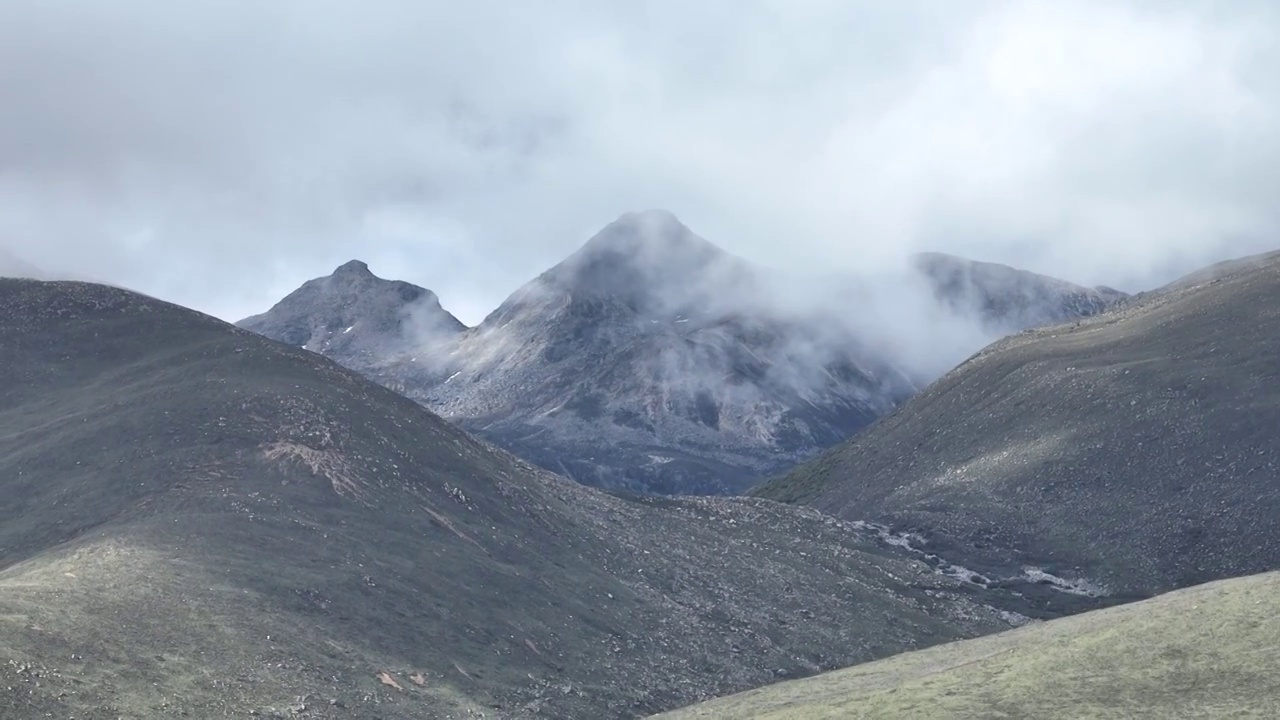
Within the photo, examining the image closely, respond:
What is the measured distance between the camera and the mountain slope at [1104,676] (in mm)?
66875

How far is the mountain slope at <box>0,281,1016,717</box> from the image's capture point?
2800 inches

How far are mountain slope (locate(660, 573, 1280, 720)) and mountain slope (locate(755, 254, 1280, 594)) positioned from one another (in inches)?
2211

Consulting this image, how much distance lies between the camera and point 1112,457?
513 ft

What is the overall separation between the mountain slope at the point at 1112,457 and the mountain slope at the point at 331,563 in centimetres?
1659

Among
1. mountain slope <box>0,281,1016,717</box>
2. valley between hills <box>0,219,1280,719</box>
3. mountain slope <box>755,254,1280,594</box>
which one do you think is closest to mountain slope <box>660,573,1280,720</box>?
valley between hills <box>0,219,1280,719</box>

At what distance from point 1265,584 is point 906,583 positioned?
5225 cm

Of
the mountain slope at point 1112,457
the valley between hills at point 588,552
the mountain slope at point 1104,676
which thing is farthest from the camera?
the mountain slope at point 1112,457

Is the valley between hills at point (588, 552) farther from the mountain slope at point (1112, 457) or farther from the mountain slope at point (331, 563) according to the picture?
the mountain slope at point (1112, 457)

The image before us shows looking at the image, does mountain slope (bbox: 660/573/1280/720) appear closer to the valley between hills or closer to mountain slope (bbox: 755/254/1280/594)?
the valley between hills

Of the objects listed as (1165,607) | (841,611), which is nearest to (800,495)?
(841,611)

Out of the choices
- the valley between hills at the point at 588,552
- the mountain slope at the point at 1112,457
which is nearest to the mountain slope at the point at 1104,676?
the valley between hills at the point at 588,552

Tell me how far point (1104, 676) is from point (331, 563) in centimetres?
4760

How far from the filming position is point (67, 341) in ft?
432

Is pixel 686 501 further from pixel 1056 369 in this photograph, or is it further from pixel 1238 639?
pixel 1238 639
